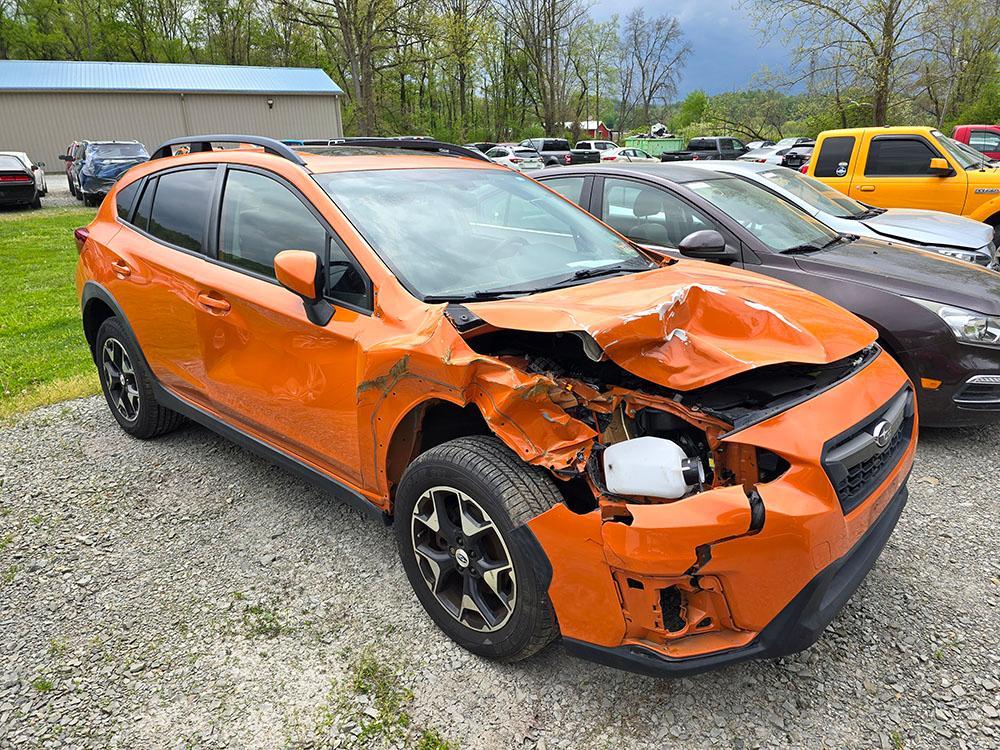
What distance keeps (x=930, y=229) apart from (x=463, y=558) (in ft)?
19.8

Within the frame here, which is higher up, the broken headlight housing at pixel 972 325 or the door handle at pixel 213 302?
the door handle at pixel 213 302

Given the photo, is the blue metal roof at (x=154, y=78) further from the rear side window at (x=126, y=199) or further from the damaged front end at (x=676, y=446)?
the damaged front end at (x=676, y=446)

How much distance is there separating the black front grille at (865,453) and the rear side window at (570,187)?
358 centimetres

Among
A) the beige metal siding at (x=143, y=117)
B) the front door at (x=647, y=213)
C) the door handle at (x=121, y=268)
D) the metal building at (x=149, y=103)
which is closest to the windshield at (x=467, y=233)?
the front door at (x=647, y=213)

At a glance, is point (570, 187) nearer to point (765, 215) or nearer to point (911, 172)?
point (765, 215)

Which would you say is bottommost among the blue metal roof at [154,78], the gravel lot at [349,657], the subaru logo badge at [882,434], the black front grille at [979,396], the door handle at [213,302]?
the gravel lot at [349,657]

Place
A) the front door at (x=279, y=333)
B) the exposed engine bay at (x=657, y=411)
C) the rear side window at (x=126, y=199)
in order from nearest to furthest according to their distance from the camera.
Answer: the exposed engine bay at (x=657, y=411), the front door at (x=279, y=333), the rear side window at (x=126, y=199)

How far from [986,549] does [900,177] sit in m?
7.31

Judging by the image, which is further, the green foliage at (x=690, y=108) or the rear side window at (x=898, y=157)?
the green foliage at (x=690, y=108)

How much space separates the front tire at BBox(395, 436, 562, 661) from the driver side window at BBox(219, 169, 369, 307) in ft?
2.62

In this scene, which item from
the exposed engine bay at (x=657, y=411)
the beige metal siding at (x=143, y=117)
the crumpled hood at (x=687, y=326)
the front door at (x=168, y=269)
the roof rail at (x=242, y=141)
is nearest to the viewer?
the exposed engine bay at (x=657, y=411)

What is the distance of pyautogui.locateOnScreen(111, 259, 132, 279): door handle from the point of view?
3.90 meters

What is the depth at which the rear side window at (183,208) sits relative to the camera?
11.6 ft

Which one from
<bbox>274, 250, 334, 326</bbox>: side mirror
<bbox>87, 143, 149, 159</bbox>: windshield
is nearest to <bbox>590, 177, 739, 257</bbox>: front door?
<bbox>274, 250, 334, 326</bbox>: side mirror
